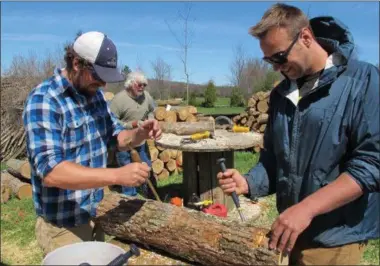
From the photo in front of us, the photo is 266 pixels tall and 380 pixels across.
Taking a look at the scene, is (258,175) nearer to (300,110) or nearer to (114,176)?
(300,110)

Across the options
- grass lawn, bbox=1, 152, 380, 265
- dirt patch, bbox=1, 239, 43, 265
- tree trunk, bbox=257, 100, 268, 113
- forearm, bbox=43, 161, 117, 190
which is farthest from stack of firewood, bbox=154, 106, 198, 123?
forearm, bbox=43, 161, 117, 190

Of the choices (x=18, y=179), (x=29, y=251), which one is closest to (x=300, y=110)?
(x=29, y=251)

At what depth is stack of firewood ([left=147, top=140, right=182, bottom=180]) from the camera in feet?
26.1

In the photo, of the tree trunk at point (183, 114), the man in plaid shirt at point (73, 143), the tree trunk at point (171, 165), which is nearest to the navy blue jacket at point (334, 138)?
the man in plaid shirt at point (73, 143)

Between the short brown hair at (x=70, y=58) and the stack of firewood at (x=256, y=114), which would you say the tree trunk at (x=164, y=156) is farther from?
the short brown hair at (x=70, y=58)

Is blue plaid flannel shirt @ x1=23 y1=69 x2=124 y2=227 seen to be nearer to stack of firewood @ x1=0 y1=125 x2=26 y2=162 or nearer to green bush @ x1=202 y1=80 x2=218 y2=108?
stack of firewood @ x1=0 y1=125 x2=26 y2=162

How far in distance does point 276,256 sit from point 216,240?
407mm

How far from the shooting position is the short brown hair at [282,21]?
183 cm

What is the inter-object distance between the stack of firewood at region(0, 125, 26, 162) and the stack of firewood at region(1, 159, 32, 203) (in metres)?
2.56

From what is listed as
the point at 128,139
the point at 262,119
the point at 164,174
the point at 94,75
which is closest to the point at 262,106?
the point at 262,119

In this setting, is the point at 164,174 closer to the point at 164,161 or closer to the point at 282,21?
the point at 164,161

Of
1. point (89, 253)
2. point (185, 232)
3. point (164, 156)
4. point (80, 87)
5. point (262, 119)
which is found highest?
point (80, 87)

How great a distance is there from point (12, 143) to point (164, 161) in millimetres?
4350

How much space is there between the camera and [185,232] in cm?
235
